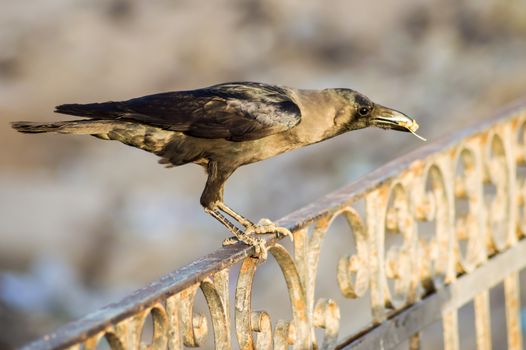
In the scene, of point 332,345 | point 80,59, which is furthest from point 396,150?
point 332,345

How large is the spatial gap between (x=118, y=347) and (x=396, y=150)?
389 cm

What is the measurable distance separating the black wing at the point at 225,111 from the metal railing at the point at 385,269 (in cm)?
25

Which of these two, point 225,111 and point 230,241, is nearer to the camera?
point 230,241

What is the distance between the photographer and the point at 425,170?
308 centimetres

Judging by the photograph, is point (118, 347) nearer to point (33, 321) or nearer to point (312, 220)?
point (312, 220)

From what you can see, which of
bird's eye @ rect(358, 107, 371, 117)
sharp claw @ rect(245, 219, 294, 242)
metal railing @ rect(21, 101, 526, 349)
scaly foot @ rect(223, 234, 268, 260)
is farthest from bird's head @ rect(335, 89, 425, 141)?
scaly foot @ rect(223, 234, 268, 260)

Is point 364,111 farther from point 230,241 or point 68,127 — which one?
point 68,127

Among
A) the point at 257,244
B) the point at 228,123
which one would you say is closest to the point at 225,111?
the point at 228,123

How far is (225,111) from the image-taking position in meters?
2.84

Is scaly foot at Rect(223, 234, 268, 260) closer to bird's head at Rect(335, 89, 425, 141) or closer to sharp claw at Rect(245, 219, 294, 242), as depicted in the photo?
sharp claw at Rect(245, 219, 294, 242)

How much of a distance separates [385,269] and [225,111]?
1.92 feet

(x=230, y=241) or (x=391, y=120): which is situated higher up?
(x=391, y=120)

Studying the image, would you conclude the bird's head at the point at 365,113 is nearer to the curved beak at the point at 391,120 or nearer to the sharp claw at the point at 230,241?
the curved beak at the point at 391,120

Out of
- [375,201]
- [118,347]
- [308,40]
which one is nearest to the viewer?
[118,347]
